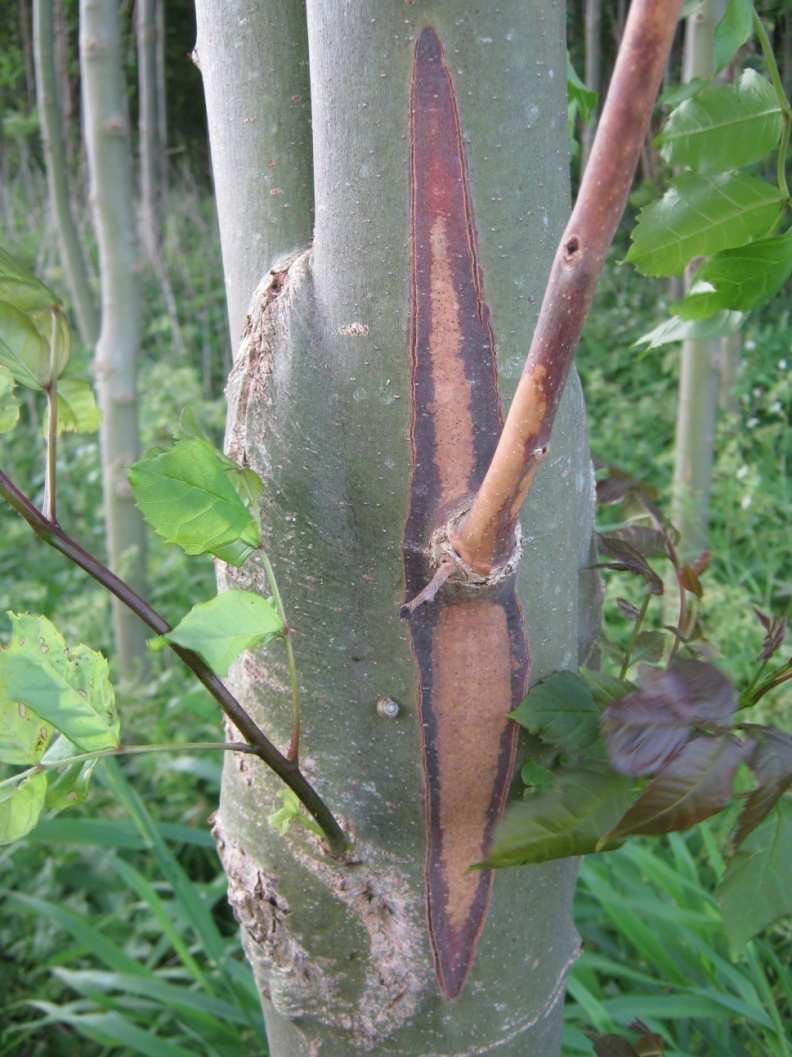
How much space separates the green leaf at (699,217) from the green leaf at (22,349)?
0.32 metres

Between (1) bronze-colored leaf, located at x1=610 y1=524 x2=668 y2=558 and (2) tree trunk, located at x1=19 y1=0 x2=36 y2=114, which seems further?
(2) tree trunk, located at x1=19 y1=0 x2=36 y2=114

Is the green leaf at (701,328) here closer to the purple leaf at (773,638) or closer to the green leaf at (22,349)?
the purple leaf at (773,638)

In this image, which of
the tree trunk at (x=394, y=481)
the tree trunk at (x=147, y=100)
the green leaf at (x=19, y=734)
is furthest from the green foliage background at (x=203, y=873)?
the tree trunk at (x=147, y=100)

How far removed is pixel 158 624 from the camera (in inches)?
18.2

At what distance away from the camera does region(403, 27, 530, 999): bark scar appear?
464 mm

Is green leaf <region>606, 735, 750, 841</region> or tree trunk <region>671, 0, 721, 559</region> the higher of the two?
green leaf <region>606, 735, 750, 841</region>

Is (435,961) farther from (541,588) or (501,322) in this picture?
(501,322)

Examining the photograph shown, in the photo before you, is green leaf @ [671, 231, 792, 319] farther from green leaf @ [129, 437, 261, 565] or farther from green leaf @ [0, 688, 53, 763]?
green leaf @ [0, 688, 53, 763]

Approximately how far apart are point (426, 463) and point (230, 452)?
0.43ft

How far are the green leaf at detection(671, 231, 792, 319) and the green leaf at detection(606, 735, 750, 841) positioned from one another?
274mm

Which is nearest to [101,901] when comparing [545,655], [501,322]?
[545,655]

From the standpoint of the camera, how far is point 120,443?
1.98 metres

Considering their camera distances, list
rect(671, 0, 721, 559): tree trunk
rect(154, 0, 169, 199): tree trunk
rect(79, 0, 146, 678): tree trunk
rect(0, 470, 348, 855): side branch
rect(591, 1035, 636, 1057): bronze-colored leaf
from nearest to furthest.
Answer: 1. rect(0, 470, 348, 855): side branch
2. rect(591, 1035, 636, 1057): bronze-colored leaf
3. rect(79, 0, 146, 678): tree trunk
4. rect(671, 0, 721, 559): tree trunk
5. rect(154, 0, 169, 199): tree trunk

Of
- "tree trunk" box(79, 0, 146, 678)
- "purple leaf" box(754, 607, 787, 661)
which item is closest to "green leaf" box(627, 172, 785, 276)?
"purple leaf" box(754, 607, 787, 661)
